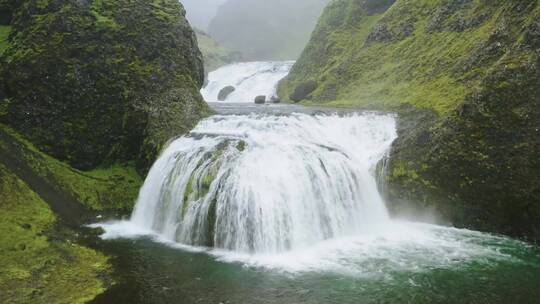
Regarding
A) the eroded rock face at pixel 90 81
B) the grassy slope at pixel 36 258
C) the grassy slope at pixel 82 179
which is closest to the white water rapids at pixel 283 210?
the grassy slope at pixel 82 179

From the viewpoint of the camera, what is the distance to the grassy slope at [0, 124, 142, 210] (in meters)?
16.9

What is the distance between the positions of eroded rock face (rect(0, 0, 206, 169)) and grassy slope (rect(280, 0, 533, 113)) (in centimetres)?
1146

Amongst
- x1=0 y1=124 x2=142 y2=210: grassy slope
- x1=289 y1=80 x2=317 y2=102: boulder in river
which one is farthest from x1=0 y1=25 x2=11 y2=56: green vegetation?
x1=289 y1=80 x2=317 y2=102: boulder in river

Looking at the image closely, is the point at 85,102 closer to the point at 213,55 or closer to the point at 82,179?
the point at 82,179

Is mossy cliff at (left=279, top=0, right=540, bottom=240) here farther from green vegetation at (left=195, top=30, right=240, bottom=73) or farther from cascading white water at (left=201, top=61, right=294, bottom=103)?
green vegetation at (left=195, top=30, right=240, bottom=73)

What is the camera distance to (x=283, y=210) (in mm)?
13969

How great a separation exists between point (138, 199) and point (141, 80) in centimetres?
611

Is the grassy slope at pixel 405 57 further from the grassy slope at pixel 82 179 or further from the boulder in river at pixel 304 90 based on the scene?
the grassy slope at pixel 82 179

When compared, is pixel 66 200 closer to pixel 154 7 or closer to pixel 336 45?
pixel 154 7

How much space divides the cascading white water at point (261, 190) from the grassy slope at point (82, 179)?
143 centimetres

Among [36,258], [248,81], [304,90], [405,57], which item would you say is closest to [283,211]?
[36,258]

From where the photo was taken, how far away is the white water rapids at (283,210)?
12560 millimetres

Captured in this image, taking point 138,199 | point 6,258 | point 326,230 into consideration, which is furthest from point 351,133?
point 6,258

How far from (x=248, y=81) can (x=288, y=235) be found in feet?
125
